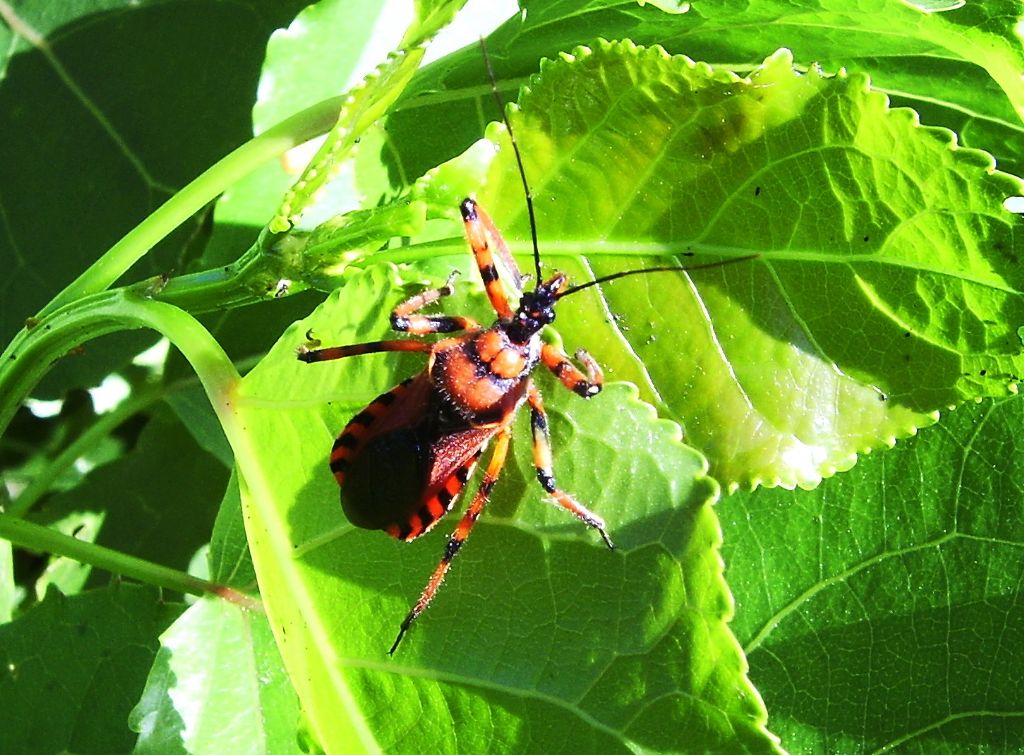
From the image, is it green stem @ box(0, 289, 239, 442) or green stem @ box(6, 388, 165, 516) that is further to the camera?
green stem @ box(6, 388, 165, 516)

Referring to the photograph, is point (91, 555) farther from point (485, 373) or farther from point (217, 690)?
point (485, 373)

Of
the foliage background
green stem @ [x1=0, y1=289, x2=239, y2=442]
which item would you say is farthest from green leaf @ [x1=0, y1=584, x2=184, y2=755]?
green stem @ [x1=0, y1=289, x2=239, y2=442]

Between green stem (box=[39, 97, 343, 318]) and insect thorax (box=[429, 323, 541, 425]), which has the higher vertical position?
green stem (box=[39, 97, 343, 318])

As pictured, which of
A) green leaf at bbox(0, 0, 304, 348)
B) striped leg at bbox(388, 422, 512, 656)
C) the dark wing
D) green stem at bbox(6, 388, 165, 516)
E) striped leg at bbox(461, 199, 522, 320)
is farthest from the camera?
green stem at bbox(6, 388, 165, 516)

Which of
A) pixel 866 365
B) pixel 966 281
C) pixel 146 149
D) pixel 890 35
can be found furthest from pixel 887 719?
pixel 146 149

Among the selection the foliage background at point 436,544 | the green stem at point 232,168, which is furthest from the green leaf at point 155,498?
the green stem at point 232,168

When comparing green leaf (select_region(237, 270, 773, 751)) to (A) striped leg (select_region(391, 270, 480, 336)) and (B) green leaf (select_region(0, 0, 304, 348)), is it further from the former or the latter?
(B) green leaf (select_region(0, 0, 304, 348))

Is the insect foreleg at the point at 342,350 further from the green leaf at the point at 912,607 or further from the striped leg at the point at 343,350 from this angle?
the green leaf at the point at 912,607

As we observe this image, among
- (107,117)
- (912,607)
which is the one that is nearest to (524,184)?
(912,607)
